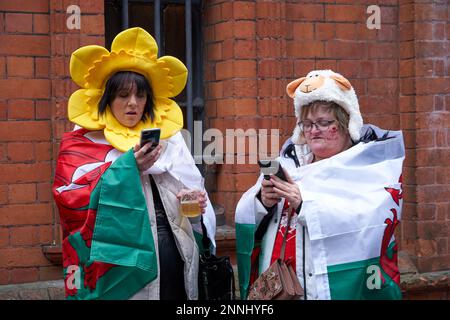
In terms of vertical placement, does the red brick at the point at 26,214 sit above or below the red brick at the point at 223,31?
below

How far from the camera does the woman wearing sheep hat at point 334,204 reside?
A: 3.25 metres

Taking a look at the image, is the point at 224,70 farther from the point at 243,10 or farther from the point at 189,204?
the point at 189,204

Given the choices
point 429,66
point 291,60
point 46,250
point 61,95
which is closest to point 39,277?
point 46,250

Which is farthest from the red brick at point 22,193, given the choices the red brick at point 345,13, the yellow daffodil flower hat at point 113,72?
the red brick at point 345,13

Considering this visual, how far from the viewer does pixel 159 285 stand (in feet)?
11.4

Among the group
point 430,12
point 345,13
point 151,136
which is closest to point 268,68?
point 345,13

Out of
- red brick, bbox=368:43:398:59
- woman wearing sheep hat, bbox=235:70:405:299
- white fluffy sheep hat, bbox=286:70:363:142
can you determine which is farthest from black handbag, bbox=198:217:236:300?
red brick, bbox=368:43:398:59

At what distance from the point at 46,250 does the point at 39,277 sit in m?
0.19

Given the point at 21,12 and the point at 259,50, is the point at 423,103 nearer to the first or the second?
the point at 259,50

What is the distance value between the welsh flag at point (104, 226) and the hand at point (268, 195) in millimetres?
533

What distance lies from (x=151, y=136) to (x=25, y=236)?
186 cm

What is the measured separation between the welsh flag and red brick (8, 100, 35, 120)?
4.31 feet

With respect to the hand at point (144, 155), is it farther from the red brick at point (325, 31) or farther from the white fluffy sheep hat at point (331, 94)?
the red brick at point (325, 31)

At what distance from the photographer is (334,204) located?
326cm
